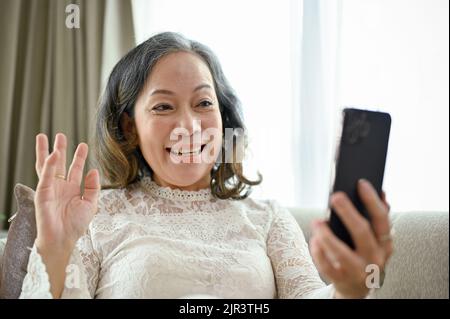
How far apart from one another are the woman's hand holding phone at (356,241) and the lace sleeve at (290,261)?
267 mm

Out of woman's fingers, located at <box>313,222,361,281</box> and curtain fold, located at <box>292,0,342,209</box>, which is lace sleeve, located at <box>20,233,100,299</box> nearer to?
woman's fingers, located at <box>313,222,361,281</box>

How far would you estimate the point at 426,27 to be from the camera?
172cm

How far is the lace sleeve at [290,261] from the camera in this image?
3.30 ft

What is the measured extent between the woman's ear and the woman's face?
70 millimetres

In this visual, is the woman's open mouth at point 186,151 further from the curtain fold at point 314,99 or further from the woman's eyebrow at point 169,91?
the curtain fold at point 314,99

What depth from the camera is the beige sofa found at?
996 mm

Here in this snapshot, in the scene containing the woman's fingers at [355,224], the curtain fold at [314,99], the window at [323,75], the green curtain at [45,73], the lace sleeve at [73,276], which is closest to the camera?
the woman's fingers at [355,224]

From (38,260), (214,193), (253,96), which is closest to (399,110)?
(253,96)

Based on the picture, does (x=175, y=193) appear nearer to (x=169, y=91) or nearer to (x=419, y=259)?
(x=169, y=91)

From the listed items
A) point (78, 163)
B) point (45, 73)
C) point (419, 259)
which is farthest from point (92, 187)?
point (45, 73)

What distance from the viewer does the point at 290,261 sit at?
3.47 ft

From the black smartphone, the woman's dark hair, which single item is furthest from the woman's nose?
Result: the black smartphone

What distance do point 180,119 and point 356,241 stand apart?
0.53 m

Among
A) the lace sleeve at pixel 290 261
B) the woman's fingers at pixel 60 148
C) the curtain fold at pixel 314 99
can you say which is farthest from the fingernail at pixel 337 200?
the curtain fold at pixel 314 99
